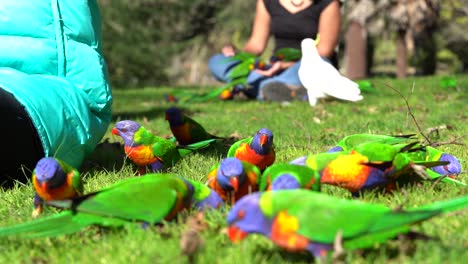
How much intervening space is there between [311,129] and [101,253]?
3.08 meters

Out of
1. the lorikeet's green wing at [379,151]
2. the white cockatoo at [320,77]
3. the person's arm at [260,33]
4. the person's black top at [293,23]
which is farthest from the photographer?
the person's arm at [260,33]

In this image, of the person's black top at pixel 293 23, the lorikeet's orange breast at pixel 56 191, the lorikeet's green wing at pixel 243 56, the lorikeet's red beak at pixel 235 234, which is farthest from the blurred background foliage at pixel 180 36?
the lorikeet's red beak at pixel 235 234

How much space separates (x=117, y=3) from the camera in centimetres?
2255

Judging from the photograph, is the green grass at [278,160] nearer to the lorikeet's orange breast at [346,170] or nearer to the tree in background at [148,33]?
the lorikeet's orange breast at [346,170]

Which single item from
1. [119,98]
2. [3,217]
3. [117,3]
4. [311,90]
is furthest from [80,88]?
[117,3]

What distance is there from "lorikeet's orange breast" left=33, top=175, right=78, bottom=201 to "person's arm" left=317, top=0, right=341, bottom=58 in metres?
5.23

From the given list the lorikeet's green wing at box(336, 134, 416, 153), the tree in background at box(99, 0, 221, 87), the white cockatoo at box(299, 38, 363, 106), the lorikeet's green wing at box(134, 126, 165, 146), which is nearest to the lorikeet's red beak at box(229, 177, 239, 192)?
the lorikeet's green wing at box(336, 134, 416, 153)

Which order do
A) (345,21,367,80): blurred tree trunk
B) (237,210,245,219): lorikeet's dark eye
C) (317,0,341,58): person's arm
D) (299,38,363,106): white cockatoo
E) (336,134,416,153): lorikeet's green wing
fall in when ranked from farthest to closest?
(345,21,367,80): blurred tree trunk, (317,0,341,58): person's arm, (299,38,363,106): white cockatoo, (336,134,416,153): lorikeet's green wing, (237,210,245,219): lorikeet's dark eye

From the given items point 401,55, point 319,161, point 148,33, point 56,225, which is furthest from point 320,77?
point 148,33

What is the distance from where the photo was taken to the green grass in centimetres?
173

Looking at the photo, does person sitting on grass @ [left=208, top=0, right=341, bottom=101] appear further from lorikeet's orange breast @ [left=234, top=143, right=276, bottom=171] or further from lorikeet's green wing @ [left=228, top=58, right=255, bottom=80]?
lorikeet's orange breast @ [left=234, top=143, right=276, bottom=171]

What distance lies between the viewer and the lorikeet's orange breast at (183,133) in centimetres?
365

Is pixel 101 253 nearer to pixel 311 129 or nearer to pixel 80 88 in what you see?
pixel 80 88

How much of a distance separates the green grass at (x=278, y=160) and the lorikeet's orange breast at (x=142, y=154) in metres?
0.13
